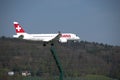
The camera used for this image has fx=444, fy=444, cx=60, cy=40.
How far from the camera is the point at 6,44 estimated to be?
6444 cm

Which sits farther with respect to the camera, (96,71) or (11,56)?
(11,56)

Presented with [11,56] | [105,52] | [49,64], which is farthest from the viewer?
[105,52]

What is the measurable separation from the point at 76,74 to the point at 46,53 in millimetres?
23742

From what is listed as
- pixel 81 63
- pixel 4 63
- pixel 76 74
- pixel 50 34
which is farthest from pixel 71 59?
pixel 50 34

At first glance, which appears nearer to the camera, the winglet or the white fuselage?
the white fuselage

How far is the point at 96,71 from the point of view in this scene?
163 feet

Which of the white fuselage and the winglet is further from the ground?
the winglet

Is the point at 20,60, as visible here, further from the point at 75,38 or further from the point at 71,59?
the point at 75,38

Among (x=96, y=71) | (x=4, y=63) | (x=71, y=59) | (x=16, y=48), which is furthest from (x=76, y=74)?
(x=16, y=48)

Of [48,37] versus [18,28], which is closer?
[48,37]

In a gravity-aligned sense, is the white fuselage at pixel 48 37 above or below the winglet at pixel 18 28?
below

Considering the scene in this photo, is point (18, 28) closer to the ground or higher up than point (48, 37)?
higher up

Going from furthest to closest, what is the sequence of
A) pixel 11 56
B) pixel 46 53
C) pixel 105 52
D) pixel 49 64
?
pixel 105 52
pixel 46 53
pixel 11 56
pixel 49 64

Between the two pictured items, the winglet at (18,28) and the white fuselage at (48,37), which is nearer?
the white fuselage at (48,37)
